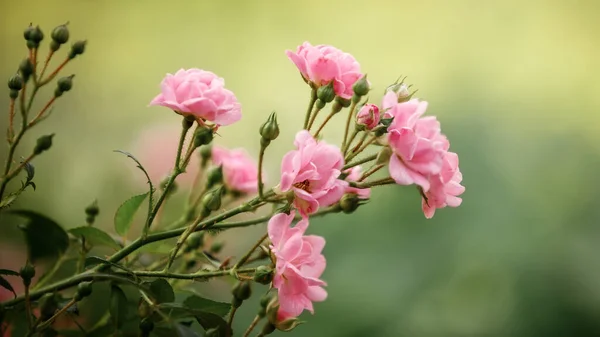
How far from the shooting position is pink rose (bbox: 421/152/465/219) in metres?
0.30

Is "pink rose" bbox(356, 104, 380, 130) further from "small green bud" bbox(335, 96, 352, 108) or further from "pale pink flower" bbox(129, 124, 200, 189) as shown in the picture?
"pale pink flower" bbox(129, 124, 200, 189)

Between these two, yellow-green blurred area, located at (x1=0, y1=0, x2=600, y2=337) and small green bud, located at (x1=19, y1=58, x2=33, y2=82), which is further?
yellow-green blurred area, located at (x1=0, y1=0, x2=600, y2=337)

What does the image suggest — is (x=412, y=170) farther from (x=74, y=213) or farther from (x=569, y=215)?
(x=569, y=215)

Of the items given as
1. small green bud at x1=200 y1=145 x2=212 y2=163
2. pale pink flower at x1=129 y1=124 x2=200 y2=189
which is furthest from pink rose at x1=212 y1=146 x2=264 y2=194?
pale pink flower at x1=129 y1=124 x2=200 y2=189

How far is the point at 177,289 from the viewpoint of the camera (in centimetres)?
39

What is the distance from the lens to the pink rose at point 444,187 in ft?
0.97

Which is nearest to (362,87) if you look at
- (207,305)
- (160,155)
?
(207,305)

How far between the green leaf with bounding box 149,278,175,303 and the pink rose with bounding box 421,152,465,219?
12 centimetres

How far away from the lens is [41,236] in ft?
1.04

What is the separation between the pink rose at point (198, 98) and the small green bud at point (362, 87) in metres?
0.06

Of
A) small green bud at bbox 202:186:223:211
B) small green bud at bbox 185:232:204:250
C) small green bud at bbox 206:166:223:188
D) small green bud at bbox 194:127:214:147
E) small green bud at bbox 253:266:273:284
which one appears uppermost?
small green bud at bbox 194:127:214:147

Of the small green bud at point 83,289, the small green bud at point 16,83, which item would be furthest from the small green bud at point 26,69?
the small green bud at point 83,289

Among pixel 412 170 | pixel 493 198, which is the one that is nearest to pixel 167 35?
pixel 493 198

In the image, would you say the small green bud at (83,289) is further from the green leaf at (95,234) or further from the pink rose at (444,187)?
the pink rose at (444,187)
